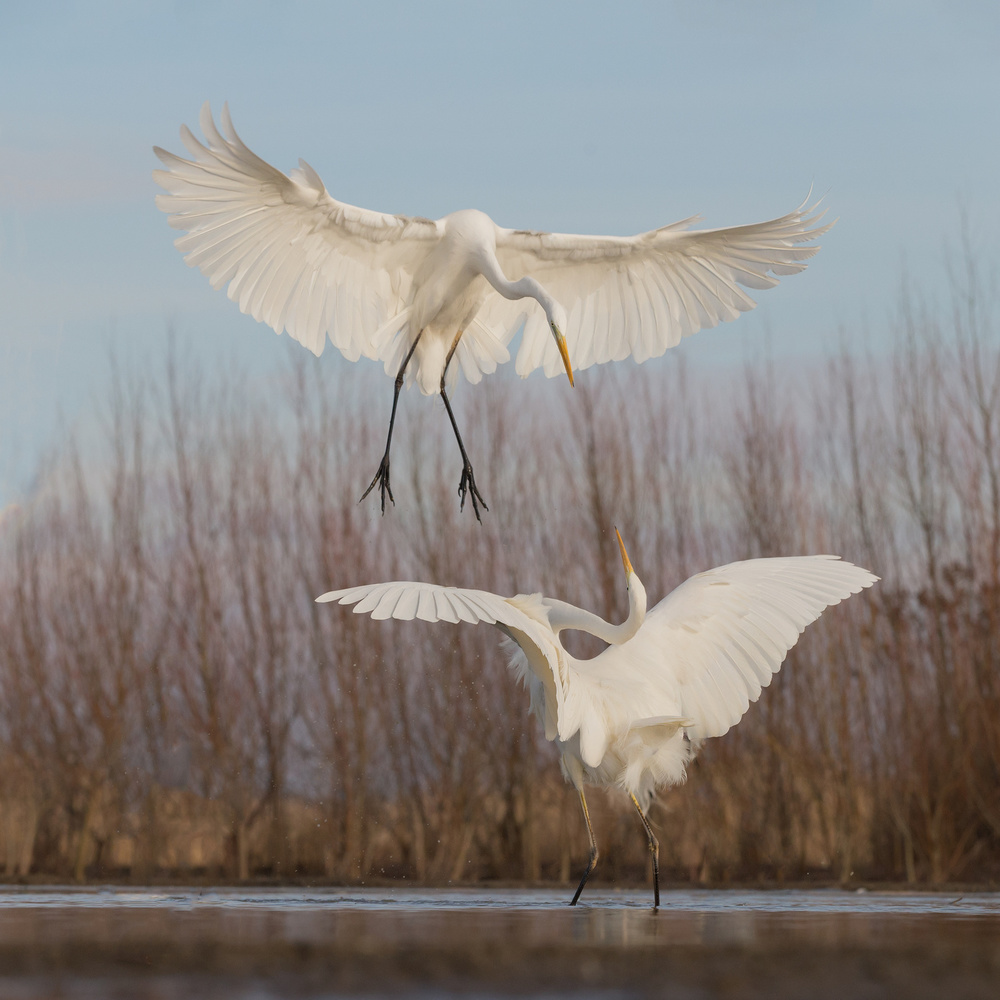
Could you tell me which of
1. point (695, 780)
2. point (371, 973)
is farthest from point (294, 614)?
point (371, 973)

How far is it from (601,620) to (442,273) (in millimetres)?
Result: 2178

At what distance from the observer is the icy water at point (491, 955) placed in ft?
11.1

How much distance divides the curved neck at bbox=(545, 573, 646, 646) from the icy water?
1.42 metres

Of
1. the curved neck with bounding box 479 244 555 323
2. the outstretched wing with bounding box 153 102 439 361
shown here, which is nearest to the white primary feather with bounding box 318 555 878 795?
the curved neck with bounding box 479 244 555 323

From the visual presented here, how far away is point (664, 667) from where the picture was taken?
6.43 meters

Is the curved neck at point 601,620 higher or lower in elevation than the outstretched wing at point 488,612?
higher

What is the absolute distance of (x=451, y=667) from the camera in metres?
13.5

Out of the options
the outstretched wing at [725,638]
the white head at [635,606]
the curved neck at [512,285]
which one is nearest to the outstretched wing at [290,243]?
the curved neck at [512,285]

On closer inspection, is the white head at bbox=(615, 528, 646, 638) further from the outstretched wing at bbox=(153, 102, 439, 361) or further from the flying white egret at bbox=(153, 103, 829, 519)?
the outstretched wing at bbox=(153, 102, 439, 361)

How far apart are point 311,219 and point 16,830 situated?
8723mm

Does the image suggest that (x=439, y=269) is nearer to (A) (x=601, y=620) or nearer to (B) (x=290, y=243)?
(B) (x=290, y=243)

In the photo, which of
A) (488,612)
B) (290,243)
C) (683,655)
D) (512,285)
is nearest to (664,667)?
(683,655)

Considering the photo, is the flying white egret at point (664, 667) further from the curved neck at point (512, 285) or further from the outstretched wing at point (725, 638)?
the curved neck at point (512, 285)

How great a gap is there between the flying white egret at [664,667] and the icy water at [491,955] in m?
0.82
